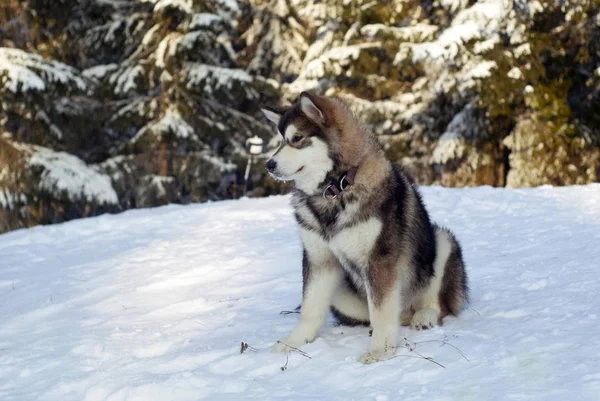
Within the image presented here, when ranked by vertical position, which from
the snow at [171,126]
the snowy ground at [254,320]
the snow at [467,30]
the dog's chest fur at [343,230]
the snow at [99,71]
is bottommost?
the snowy ground at [254,320]

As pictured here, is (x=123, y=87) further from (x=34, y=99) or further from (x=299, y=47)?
(x=299, y=47)

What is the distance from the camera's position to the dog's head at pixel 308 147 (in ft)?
11.5

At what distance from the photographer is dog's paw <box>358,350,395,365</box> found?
3328mm

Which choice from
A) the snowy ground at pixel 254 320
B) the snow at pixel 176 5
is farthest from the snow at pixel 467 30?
the snowy ground at pixel 254 320

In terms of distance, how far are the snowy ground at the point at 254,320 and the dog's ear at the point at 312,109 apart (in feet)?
4.33

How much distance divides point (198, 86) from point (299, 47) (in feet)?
14.0

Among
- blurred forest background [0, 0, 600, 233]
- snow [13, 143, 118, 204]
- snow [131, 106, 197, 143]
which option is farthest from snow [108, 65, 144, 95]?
snow [13, 143, 118, 204]

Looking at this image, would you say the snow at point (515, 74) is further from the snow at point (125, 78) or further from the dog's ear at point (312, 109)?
the dog's ear at point (312, 109)

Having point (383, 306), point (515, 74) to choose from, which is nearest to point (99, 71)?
point (515, 74)

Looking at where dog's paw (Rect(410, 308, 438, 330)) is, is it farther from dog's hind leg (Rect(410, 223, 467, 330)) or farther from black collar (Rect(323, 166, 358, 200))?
black collar (Rect(323, 166, 358, 200))

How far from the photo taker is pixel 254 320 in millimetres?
4367

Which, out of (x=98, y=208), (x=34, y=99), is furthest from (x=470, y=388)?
(x=98, y=208)

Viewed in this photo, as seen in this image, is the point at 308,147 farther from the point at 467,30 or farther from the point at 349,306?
the point at 467,30

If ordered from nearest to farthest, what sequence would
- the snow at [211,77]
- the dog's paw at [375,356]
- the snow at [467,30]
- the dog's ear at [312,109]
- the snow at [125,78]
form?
the dog's paw at [375,356]
the dog's ear at [312,109]
the snow at [467,30]
the snow at [125,78]
the snow at [211,77]
